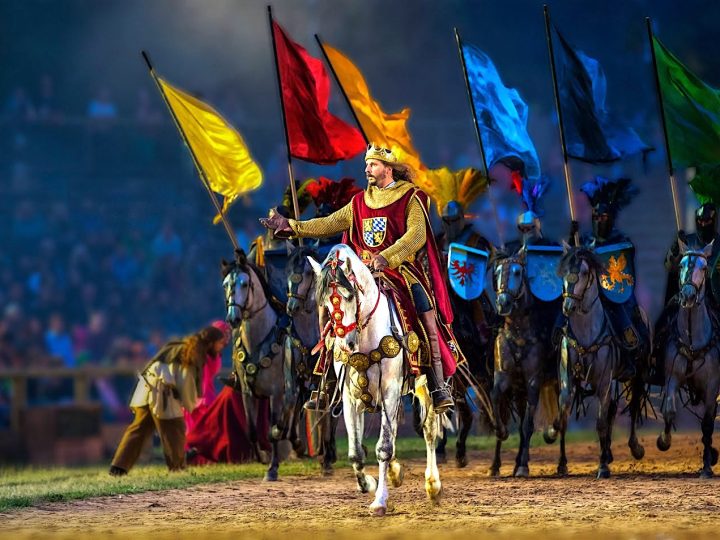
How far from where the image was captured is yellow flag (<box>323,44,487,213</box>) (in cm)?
1522

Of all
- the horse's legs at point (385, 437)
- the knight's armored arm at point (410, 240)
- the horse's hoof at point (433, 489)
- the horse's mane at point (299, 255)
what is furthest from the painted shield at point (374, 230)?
the horse's mane at point (299, 255)

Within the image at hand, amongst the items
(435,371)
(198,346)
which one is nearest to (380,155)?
(435,371)

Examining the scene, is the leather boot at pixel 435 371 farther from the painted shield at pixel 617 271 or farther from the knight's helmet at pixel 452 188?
the knight's helmet at pixel 452 188

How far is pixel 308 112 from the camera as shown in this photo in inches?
600

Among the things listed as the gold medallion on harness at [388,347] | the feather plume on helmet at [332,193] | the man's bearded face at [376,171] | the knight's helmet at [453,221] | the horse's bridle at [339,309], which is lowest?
the gold medallion on harness at [388,347]

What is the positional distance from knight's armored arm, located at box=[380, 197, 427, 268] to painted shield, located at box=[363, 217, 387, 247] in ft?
0.58

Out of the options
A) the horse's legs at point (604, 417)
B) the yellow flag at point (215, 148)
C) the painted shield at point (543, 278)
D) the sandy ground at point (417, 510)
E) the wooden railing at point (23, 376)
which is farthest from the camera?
the wooden railing at point (23, 376)

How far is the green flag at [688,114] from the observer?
1424 centimetres

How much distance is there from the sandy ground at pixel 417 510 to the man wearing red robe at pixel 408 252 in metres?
1.14

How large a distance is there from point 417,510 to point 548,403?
4651 millimetres

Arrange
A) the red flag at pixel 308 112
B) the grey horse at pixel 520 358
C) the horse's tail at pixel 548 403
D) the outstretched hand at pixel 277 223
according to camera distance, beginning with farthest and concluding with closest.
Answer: the red flag at pixel 308 112 < the horse's tail at pixel 548 403 < the grey horse at pixel 520 358 < the outstretched hand at pixel 277 223

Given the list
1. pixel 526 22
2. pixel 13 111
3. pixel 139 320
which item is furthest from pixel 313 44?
pixel 139 320

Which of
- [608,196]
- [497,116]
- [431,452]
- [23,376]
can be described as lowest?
[431,452]

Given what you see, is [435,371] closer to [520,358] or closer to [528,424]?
[520,358]
